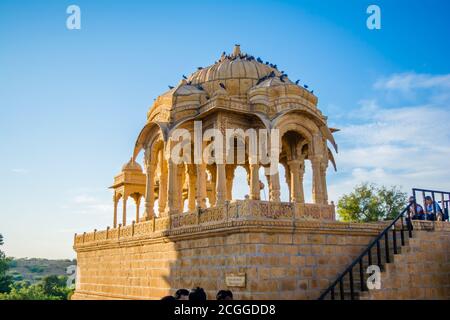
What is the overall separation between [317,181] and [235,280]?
656 centimetres

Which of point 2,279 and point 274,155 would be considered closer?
point 274,155

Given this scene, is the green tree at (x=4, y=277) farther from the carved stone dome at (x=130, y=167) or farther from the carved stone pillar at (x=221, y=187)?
the carved stone pillar at (x=221, y=187)

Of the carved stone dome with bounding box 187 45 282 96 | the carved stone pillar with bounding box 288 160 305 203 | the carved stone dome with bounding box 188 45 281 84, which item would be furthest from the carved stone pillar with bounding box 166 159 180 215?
the carved stone pillar with bounding box 288 160 305 203

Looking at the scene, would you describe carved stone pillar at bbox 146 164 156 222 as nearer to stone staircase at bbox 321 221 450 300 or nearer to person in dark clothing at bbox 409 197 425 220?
stone staircase at bbox 321 221 450 300

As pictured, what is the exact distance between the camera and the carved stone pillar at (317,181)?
17.5 meters

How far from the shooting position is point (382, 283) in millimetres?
12156

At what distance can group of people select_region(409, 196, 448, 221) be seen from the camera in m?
14.9

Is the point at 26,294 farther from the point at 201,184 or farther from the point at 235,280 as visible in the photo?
the point at 235,280

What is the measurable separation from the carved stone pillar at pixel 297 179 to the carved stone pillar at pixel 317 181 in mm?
2415

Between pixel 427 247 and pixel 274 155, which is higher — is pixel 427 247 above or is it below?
below

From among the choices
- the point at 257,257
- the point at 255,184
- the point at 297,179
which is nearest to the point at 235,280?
the point at 257,257
